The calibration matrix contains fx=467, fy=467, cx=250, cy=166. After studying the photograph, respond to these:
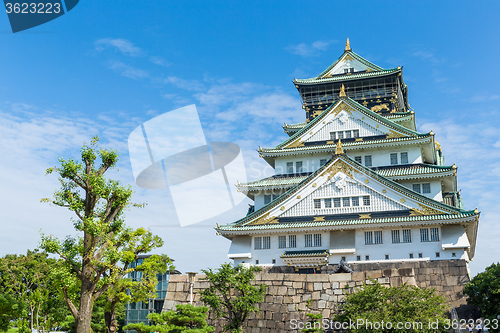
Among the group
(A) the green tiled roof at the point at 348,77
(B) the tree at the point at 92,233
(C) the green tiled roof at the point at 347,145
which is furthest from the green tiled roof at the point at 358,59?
(B) the tree at the point at 92,233

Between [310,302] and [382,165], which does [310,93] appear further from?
[310,302]

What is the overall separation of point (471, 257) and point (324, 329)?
27997 mm

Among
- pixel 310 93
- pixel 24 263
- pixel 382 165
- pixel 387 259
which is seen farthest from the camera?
pixel 310 93

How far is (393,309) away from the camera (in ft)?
64.0

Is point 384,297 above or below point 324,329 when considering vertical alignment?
above

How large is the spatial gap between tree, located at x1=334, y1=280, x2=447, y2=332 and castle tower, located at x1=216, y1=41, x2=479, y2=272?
11.8 m

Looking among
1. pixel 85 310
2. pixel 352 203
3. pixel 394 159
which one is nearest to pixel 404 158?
pixel 394 159

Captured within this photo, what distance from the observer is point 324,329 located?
2164 centimetres

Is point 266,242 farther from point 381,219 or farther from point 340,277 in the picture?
point 340,277

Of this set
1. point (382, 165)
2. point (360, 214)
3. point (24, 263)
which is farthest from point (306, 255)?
point (24, 263)

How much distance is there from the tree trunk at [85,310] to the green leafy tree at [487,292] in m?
17.5

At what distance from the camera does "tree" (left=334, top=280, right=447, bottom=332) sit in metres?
18.8

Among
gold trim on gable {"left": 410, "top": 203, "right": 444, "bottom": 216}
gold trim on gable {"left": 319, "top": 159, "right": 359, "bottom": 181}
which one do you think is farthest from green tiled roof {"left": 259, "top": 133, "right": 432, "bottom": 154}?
gold trim on gable {"left": 410, "top": 203, "right": 444, "bottom": 216}

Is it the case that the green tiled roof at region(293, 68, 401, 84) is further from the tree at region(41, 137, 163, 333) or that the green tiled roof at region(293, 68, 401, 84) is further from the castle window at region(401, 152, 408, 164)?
the tree at region(41, 137, 163, 333)
